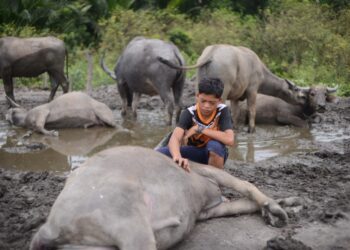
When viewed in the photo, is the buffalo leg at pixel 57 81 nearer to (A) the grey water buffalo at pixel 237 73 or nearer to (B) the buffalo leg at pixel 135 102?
(B) the buffalo leg at pixel 135 102

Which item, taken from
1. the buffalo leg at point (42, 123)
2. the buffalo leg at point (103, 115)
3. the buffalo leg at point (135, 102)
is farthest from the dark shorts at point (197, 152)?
the buffalo leg at point (135, 102)

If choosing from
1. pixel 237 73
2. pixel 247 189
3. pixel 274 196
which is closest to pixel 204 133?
pixel 247 189

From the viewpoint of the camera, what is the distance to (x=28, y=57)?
12.0 m

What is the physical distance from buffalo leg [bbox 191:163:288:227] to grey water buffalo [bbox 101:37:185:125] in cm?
522

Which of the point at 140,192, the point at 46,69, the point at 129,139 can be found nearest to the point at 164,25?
the point at 46,69

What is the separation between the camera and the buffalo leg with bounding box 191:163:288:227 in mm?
4277

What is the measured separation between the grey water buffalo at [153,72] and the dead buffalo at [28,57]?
2144 millimetres

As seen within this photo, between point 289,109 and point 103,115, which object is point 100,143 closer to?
point 103,115

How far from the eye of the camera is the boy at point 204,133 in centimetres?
470

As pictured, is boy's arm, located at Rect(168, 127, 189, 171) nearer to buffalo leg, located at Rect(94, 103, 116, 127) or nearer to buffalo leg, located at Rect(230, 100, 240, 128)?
buffalo leg, located at Rect(94, 103, 116, 127)

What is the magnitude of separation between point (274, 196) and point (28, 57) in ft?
27.0

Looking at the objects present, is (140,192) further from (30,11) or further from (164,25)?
(164,25)

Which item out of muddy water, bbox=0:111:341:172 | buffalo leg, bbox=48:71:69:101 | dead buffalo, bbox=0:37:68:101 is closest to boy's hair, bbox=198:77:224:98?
muddy water, bbox=0:111:341:172

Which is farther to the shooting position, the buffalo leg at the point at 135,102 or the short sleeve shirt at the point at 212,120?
the buffalo leg at the point at 135,102
